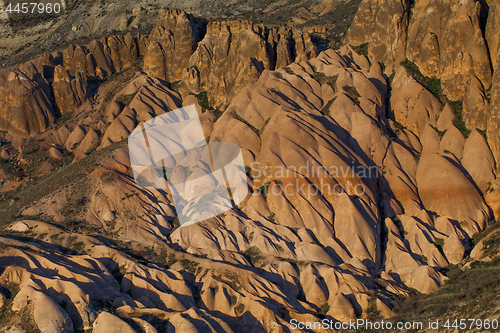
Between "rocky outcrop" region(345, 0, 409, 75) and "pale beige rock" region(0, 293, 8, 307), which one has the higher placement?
"rocky outcrop" region(345, 0, 409, 75)

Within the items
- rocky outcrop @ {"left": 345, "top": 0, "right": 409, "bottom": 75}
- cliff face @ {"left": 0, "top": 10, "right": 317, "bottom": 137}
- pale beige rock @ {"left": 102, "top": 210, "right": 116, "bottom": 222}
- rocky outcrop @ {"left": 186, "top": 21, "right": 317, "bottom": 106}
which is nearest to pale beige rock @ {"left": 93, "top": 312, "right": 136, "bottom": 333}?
pale beige rock @ {"left": 102, "top": 210, "right": 116, "bottom": 222}

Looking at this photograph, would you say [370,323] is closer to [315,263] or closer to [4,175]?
[315,263]

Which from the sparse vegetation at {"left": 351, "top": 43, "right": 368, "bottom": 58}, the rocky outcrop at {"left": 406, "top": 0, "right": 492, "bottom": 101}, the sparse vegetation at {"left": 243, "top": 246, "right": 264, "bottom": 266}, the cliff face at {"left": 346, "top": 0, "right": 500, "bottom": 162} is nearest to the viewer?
the sparse vegetation at {"left": 243, "top": 246, "right": 264, "bottom": 266}

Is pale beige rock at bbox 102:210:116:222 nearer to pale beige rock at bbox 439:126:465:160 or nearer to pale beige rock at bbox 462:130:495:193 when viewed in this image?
pale beige rock at bbox 439:126:465:160

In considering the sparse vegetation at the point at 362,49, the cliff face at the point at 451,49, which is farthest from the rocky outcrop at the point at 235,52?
the cliff face at the point at 451,49

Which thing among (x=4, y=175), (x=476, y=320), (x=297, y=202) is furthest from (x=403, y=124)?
(x=4, y=175)

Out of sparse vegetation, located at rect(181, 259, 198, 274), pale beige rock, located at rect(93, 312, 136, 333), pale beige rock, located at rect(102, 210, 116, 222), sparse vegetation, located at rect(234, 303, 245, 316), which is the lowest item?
sparse vegetation, located at rect(234, 303, 245, 316)

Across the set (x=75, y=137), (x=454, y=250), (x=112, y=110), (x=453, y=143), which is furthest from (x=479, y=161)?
(x=75, y=137)

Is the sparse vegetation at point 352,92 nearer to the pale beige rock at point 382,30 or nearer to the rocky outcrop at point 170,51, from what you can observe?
the pale beige rock at point 382,30

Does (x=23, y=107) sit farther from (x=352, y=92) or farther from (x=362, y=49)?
(x=362, y=49)
